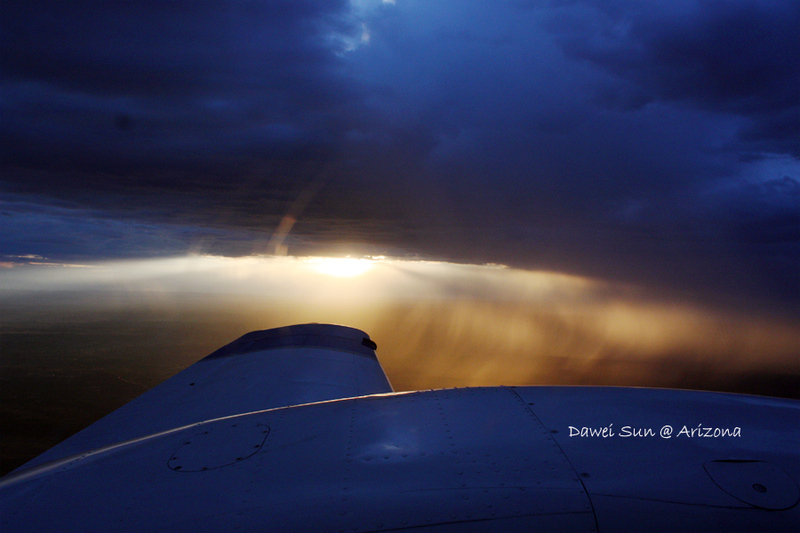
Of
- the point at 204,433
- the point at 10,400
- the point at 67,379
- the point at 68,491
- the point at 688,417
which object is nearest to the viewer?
the point at 68,491

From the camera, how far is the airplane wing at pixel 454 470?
2.77m

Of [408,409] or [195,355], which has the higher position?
[408,409]

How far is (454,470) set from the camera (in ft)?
10.3

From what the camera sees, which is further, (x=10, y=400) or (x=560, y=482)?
Answer: (x=10, y=400)

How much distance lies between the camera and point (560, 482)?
2.97m

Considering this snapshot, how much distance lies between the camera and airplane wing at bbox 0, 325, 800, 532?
9.09 ft

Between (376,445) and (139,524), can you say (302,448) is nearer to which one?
(376,445)

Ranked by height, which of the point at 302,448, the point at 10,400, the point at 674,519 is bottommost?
the point at 10,400

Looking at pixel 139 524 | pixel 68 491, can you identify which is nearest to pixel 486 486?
pixel 139 524

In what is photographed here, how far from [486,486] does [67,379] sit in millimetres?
188964

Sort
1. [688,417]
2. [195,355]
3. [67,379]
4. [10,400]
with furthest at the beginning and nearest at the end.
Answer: [195,355] < [67,379] < [10,400] < [688,417]

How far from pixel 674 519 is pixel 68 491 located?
5285 mm

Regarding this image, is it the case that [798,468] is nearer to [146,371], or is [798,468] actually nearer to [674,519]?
[674,519]

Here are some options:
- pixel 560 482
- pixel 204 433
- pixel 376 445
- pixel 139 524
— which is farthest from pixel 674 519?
pixel 204 433
